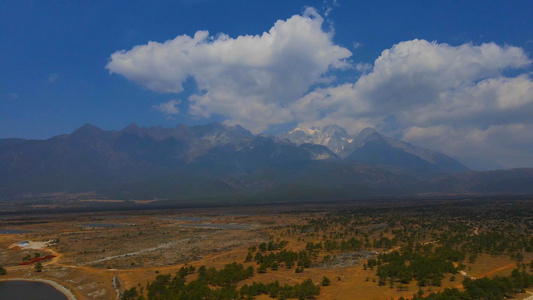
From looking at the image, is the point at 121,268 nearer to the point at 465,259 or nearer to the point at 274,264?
the point at 274,264

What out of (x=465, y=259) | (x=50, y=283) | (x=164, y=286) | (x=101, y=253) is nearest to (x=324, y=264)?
(x=465, y=259)

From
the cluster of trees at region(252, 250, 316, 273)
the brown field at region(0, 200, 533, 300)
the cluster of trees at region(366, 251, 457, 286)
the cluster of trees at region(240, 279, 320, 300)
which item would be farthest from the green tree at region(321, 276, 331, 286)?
the cluster of trees at region(252, 250, 316, 273)

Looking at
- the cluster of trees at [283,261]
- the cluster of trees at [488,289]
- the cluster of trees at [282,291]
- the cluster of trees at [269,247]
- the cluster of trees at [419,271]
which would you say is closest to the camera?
the cluster of trees at [488,289]

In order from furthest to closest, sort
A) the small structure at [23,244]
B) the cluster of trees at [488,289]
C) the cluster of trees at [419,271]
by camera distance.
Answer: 1. the small structure at [23,244]
2. the cluster of trees at [419,271]
3. the cluster of trees at [488,289]

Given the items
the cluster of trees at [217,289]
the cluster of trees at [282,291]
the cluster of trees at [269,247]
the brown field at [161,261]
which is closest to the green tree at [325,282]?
the brown field at [161,261]

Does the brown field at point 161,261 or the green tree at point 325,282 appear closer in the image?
the green tree at point 325,282

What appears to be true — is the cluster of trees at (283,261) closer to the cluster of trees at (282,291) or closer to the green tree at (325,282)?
the green tree at (325,282)

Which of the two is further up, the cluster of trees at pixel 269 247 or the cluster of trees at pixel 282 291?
the cluster of trees at pixel 282 291
